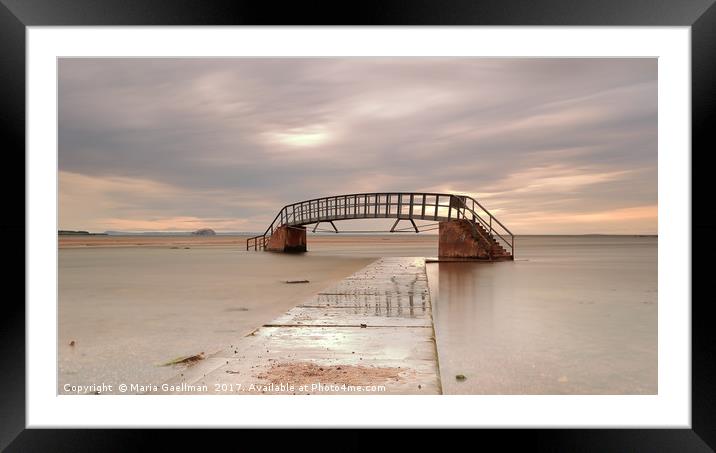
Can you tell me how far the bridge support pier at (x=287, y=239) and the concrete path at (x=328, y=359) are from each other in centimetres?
2171

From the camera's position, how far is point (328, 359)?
3746 mm

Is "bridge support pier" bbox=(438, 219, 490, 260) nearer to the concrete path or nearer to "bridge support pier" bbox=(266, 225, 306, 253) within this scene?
"bridge support pier" bbox=(266, 225, 306, 253)

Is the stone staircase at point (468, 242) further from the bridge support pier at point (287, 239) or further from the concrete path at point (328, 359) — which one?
the concrete path at point (328, 359)

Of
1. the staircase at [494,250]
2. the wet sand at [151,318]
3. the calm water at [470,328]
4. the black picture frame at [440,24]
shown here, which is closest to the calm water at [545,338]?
the calm water at [470,328]

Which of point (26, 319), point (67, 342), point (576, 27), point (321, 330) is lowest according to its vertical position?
point (67, 342)

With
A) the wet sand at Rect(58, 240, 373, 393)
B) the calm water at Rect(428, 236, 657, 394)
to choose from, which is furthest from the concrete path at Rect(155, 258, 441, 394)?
the wet sand at Rect(58, 240, 373, 393)

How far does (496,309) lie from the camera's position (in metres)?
7.50

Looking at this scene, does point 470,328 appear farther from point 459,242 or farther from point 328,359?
point 459,242

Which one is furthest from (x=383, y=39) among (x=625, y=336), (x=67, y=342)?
(x=67, y=342)

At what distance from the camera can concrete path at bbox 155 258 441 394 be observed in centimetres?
320

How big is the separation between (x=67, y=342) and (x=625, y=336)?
259 inches

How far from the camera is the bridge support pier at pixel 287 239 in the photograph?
27.5m

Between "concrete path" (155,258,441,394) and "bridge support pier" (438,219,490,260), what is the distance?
1227 cm

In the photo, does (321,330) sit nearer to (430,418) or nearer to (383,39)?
(430,418)
